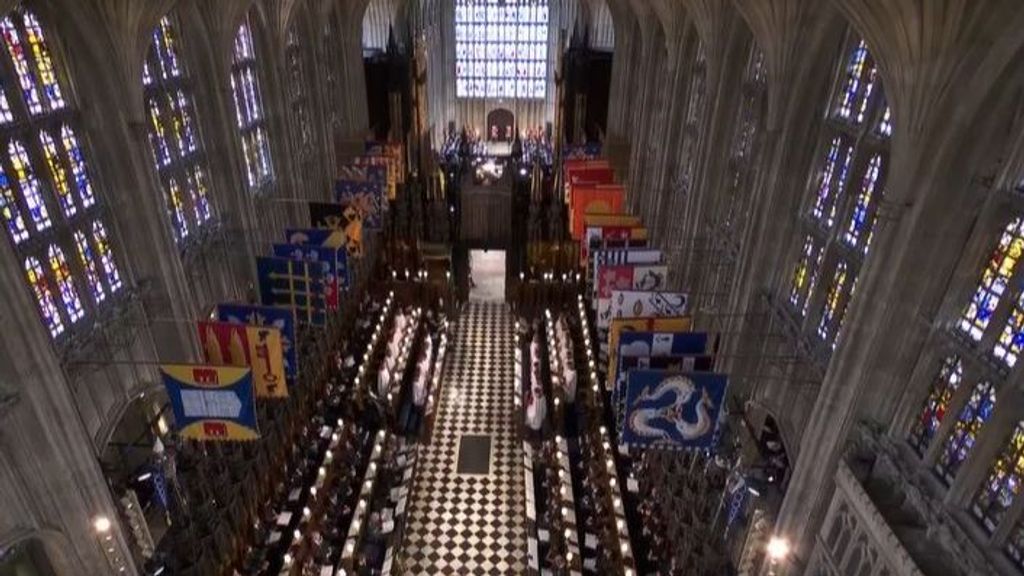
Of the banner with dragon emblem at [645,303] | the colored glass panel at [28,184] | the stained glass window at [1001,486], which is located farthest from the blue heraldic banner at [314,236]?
the stained glass window at [1001,486]

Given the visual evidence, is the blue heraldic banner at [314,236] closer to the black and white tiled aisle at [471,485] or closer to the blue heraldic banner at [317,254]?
the blue heraldic banner at [317,254]

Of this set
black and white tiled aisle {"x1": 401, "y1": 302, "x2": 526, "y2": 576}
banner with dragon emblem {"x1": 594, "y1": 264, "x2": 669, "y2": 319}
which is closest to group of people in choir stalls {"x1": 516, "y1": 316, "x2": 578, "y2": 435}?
black and white tiled aisle {"x1": 401, "y1": 302, "x2": 526, "y2": 576}

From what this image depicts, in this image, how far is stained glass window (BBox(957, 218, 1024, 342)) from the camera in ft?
29.7

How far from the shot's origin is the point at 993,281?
372 inches

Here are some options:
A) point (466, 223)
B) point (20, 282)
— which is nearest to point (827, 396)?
point (20, 282)

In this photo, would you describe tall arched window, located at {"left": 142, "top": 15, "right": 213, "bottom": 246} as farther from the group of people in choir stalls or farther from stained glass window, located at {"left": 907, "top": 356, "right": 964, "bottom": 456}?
stained glass window, located at {"left": 907, "top": 356, "right": 964, "bottom": 456}

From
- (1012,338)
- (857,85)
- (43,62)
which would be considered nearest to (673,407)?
(1012,338)

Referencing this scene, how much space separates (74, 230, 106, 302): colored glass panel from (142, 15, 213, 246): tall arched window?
8.87 ft

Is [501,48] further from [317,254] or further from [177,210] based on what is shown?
[317,254]

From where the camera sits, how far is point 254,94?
21.7 metres

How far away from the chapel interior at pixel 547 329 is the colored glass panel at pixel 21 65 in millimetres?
97

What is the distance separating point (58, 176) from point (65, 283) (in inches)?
82.8

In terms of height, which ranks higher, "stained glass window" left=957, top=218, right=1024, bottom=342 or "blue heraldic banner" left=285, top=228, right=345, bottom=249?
"stained glass window" left=957, top=218, right=1024, bottom=342

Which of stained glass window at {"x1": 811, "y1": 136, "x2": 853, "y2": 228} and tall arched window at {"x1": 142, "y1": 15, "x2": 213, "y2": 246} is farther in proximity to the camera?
Result: tall arched window at {"x1": 142, "y1": 15, "x2": 213, "y2": 246}
